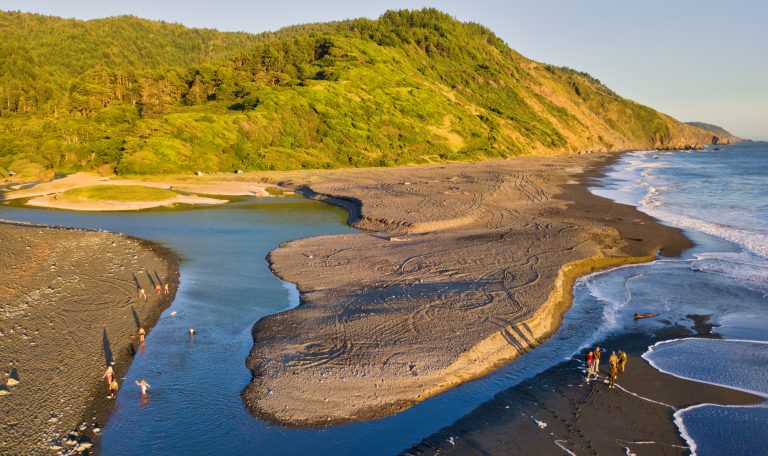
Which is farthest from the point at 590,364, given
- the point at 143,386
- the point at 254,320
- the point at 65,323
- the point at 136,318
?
the point at 65,323

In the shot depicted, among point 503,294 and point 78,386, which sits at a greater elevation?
point 503,294

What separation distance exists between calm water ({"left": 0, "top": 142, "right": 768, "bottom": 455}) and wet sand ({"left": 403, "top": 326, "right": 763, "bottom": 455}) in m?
0.66

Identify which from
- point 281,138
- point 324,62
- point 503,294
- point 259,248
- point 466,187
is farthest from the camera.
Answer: point 324,62

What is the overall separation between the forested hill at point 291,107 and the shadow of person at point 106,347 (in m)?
65.3

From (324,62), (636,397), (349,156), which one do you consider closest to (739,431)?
(636,397)

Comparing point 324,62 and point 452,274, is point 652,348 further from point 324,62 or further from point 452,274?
point 324,62

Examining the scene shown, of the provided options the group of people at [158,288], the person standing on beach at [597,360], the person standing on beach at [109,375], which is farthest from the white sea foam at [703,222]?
the person standing on beach at [109,375]

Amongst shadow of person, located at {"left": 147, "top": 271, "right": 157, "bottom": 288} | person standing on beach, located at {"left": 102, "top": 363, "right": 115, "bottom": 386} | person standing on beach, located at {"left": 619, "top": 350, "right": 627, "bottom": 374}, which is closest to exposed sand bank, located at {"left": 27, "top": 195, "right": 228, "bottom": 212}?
shadow of person, located at {"left": 147, "top": 271, "right": 157, "bottom": 288}

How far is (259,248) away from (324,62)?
377 feet

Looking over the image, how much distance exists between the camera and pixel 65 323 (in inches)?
797

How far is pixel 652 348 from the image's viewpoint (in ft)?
63.0

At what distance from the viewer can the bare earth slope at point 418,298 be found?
16.2 metres

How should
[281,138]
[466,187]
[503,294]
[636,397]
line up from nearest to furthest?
[636,397], [503,294], [466,187], [281,138]

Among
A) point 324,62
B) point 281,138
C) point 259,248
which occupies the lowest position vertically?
point 259,248
